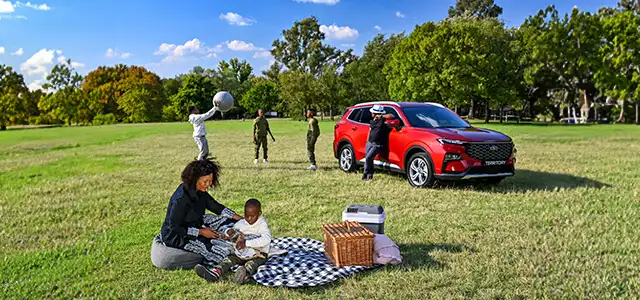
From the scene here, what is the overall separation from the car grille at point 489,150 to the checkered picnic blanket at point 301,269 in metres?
4.90

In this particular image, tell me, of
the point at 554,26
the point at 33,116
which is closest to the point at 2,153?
the point at 554,26

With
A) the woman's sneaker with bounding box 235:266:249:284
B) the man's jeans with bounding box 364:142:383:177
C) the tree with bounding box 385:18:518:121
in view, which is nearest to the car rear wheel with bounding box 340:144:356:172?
the man's jeans with bounding box 364:142:383:177

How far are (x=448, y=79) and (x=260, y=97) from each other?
41.8 m

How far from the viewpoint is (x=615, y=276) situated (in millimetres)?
4699

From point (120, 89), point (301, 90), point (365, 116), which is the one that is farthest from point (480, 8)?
point (365, 116)

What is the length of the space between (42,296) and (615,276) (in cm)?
553

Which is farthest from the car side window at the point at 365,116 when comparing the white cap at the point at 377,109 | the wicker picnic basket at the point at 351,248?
the wicker picnic basket at the point at 351,248

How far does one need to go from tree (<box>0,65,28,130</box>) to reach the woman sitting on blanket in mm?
65035

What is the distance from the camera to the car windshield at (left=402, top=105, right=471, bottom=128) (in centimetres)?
1052

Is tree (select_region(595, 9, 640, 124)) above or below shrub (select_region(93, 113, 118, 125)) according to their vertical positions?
above

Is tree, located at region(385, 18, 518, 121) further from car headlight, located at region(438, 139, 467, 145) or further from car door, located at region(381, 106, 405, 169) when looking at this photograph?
car headlight, located at region(438, 139, 467, 145)

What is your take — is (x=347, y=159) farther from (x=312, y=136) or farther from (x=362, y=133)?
(x=312, y=136)

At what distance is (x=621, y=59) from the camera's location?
4919cm

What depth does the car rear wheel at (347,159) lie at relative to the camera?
12.3 metres
